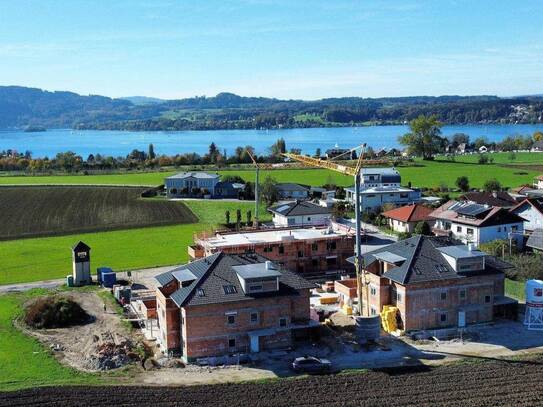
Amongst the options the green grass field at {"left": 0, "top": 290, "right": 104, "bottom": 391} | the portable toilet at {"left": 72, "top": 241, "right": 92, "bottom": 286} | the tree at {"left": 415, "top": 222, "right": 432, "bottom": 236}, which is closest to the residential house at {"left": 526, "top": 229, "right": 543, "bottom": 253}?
the tree at {"left": 415, "top": 222, "right": 432, "bottom": 236}

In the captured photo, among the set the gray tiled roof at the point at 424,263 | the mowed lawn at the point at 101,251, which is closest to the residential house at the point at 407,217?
the mowed lawn at the point at 101,251

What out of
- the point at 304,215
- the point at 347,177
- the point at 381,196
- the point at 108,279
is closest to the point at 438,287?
the point at 108,279

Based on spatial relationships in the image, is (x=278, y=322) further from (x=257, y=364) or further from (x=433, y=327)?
(x=433, y=327)

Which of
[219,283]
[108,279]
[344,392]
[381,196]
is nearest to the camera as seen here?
[344,392]

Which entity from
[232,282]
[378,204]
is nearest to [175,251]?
[232,282]

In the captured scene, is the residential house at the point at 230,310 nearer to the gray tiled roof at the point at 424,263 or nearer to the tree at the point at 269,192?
the gray tiled roof at the point at 424,263

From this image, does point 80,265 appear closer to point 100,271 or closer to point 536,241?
point 100,271
